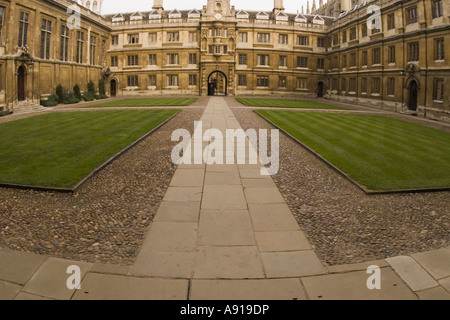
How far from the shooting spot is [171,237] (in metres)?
6.02

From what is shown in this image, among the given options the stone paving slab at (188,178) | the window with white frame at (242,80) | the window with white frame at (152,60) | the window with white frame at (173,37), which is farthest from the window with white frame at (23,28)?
the window with white frame at (242,80)

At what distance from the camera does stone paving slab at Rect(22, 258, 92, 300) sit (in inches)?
169

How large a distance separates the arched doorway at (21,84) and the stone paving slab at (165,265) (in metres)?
31.2

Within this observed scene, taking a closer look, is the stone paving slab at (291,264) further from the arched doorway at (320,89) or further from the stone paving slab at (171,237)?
the arched doorway at (320,89)

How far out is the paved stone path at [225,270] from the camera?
4375mm

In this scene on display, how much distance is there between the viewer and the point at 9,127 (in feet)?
59.7

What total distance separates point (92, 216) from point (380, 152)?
10316mm

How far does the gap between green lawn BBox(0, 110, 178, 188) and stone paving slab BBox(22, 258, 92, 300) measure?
369 cm

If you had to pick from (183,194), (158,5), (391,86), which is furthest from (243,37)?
(183,194)

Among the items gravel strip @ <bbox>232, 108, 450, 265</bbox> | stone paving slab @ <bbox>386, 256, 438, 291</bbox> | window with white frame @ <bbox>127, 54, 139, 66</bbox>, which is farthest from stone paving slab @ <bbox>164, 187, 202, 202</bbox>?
window with white frame @ <bbox>127, 54, 139, 66</bbox>

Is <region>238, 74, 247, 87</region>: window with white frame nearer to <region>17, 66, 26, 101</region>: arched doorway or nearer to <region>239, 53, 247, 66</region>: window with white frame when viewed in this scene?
<region>239, 53, 247, 66</region>: window with white frame
